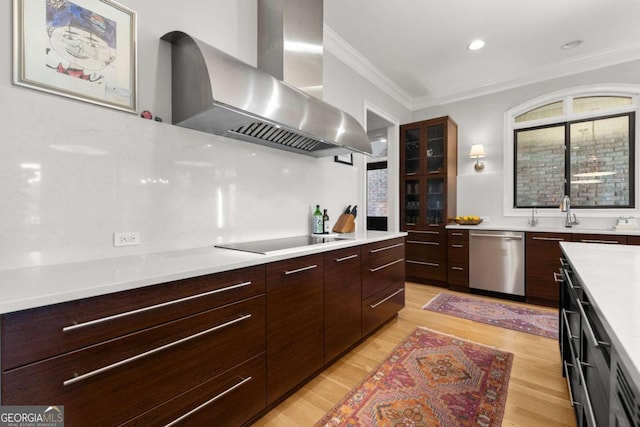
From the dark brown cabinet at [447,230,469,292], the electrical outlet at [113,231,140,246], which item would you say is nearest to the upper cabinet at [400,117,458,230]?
the dark brown cabinet at [447,230,469,292]

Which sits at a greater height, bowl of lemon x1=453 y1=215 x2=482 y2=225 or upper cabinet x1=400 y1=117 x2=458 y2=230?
upper cabinet x1=400 y1=117 x2=458 y2=230

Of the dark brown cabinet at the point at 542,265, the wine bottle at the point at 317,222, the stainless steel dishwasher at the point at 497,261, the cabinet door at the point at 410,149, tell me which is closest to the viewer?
the wine bottle at the point at 317,222

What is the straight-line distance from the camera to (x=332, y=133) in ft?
6.68

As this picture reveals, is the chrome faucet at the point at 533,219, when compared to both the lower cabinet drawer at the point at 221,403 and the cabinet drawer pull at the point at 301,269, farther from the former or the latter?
the lower cabinet drawer at the point at 221,403

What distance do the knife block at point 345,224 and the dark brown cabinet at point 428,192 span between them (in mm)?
1702

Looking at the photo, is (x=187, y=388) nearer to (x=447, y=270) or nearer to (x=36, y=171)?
(x=36, y=171)

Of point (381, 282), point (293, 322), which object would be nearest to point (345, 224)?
point (381, 282)

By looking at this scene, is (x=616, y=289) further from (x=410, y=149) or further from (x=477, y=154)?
(x=410, y=149)

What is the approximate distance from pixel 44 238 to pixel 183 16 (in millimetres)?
1437

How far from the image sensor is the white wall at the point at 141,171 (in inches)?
46.7

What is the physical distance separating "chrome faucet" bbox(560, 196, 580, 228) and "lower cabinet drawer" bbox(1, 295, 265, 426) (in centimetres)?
395

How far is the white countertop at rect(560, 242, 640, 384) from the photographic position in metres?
0.59

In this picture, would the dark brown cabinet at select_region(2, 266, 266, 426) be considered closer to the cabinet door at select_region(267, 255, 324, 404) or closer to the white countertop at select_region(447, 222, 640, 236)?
the cabinet door at select_region(267, 255, 324, 404)

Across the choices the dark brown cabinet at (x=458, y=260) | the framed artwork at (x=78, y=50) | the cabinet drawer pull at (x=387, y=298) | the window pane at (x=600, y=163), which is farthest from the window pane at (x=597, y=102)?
the framed artwork at (x=78, y=50)
